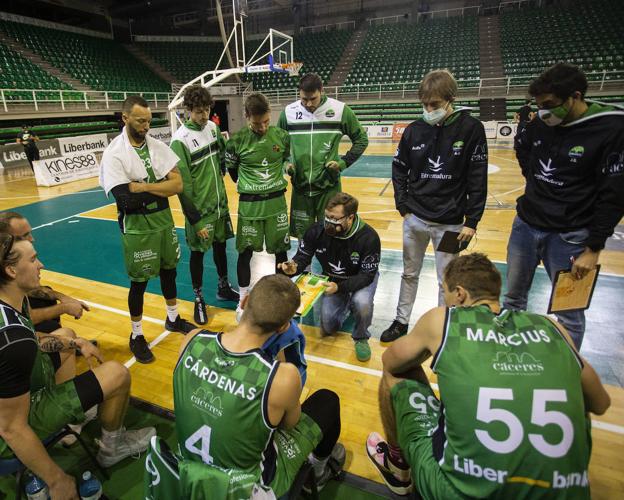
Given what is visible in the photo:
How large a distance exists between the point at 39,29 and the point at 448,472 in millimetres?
27812

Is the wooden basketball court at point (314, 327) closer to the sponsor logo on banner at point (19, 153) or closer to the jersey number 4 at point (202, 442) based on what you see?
the jersey number 4 at point (202, 442)

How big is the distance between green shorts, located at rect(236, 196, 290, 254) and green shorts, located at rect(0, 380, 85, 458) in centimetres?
213

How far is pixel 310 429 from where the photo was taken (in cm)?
191

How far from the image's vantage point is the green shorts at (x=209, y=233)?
3871 millimetres

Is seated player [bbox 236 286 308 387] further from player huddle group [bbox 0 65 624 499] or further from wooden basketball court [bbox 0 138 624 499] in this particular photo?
wooden basketball court [bbox 0 138 624 499]

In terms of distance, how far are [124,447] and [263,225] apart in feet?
7.21

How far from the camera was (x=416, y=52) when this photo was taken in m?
22.8

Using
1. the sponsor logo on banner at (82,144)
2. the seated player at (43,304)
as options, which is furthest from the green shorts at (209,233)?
the sponsor logo on banner at (82,144)

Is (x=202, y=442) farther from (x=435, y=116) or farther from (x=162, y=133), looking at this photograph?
(x=162, y=133)

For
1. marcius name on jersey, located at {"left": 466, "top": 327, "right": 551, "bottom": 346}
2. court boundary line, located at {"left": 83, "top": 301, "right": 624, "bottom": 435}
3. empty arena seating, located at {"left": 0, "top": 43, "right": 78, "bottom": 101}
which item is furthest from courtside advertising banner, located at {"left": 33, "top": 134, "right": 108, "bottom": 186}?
marcius name on jersey, located at {"left": 466, "top": 327, "right": 551, "bottom": 346}

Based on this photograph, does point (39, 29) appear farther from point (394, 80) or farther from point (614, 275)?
point (614, 275)

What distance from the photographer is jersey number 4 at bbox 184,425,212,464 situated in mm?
1530

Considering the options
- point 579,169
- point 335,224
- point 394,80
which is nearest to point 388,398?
point 335,224

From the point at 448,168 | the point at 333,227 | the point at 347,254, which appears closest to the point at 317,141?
the point at 333,227
